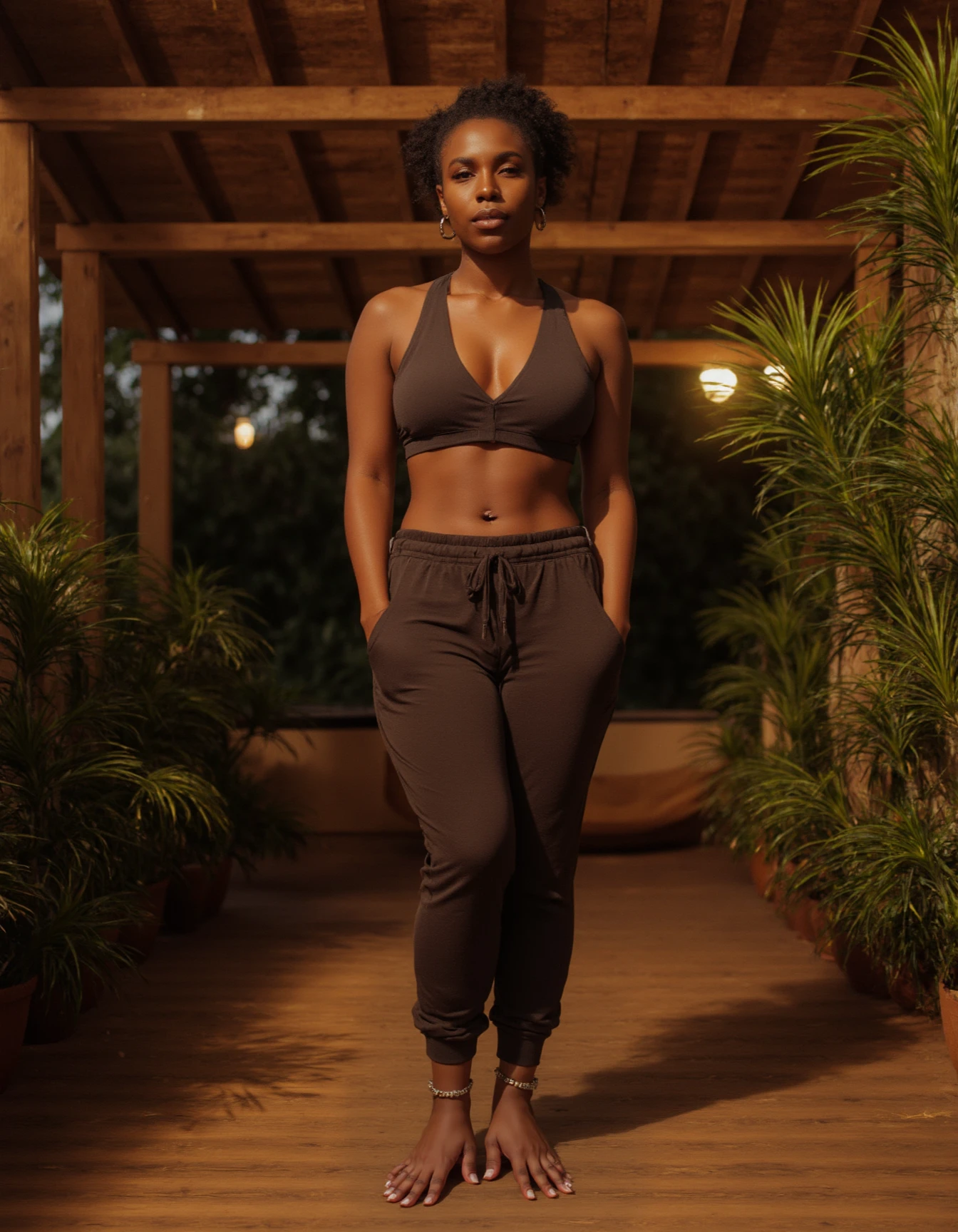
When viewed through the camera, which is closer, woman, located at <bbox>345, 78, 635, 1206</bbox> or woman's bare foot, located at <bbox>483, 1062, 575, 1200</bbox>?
woman, located at <bbox>345, 78, 635, 1206</bbox>

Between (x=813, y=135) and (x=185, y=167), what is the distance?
96.0 inches

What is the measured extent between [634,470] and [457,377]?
31.5 ft

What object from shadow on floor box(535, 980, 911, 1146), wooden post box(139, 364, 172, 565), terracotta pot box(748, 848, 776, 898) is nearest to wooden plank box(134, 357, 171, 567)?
wooden post box(139, 364, 172, 565)

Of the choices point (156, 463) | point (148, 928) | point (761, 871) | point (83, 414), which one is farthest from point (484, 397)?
point (156, 463)

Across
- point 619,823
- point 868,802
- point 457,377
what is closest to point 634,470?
point 619,823

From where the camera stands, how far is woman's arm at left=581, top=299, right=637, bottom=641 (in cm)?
252

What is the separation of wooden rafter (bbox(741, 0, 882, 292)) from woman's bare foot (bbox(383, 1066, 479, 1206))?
2224 mm

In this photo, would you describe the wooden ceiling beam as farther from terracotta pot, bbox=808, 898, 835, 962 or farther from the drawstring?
the drawstring

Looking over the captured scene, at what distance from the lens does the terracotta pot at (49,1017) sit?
3355 millimetres

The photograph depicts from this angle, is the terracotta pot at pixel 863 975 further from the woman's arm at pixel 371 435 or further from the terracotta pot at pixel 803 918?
the woman's arm at pixel 371 435

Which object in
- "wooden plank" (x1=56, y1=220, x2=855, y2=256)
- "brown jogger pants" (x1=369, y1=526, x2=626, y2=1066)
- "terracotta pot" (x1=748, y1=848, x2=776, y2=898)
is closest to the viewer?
"brown jogger pants" (x1=369, y1=526, x2=626, y2=1066)

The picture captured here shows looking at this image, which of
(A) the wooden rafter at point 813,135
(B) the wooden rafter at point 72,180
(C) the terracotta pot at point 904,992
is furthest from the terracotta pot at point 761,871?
(B) the wooden rafter at point 72,180

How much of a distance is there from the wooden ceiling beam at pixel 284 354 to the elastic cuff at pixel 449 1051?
5.11 meters

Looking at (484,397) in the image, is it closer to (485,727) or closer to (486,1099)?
(485,727)
